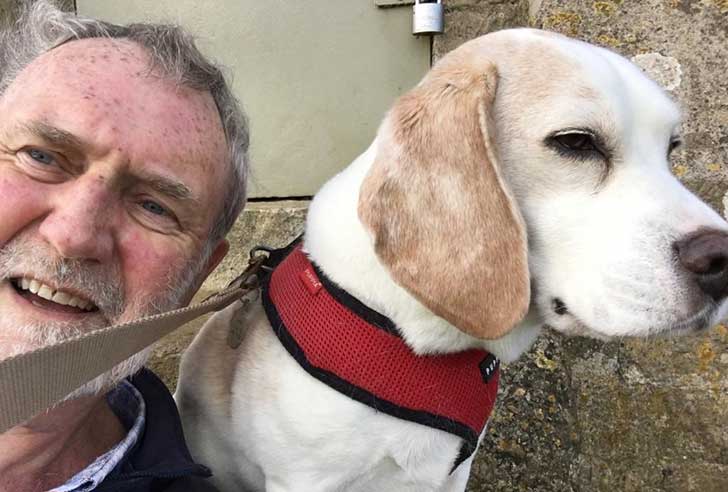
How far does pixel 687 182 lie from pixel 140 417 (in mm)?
2006

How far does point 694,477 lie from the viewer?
220 centimetres

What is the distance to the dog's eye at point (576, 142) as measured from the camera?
1.27 m

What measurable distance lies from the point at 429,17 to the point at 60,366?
8.06 ft

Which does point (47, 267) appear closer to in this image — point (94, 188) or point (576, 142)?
point (94, 188)

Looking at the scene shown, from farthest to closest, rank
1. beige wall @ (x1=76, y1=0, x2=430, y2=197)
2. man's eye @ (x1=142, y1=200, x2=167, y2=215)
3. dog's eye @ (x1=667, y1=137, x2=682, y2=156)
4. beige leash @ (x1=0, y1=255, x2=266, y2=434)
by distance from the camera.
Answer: beige wall @ (x1=76, y1=0, x2=430, y2=197) < dog's eye @ (x1=667, y1=137, x2=682, y2=156) < man's eye @ (x1=142, y1=200, x2=167, y2=215) < beige leash @ (x1=0, y1=255, x2=266, y2=434)

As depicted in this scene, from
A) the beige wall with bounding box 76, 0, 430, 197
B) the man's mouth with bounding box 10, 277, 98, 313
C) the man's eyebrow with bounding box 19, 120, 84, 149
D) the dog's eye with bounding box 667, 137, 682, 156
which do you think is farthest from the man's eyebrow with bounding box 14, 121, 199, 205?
the beige wall with bounding box 76, 0, 430, 197

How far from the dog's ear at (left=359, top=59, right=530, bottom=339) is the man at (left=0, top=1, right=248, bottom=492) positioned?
44 cm

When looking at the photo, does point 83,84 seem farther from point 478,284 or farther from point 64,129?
point 478,284

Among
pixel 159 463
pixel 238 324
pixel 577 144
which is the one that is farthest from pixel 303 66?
pixel 159 463

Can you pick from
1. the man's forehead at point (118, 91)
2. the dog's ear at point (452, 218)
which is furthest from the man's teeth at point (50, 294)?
the dog's ear at point (452, 218)

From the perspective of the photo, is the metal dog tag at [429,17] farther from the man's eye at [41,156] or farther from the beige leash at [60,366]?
the beige leash at [60,366]

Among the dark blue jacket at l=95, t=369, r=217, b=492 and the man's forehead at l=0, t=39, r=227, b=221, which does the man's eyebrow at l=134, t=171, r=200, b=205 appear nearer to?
the man's forehead at l=0, t=39, r=227, b=221

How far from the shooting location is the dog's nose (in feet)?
3.64

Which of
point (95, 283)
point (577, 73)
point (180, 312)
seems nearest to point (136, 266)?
point (95, 283)
